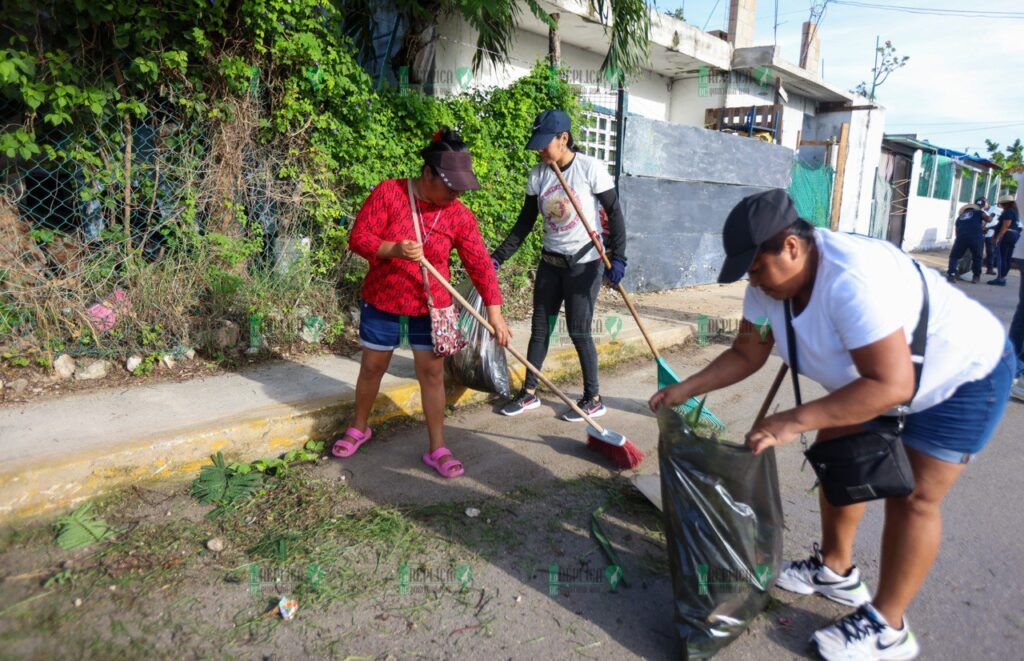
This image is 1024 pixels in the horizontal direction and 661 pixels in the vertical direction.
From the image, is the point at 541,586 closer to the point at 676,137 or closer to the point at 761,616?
the point at 761,616

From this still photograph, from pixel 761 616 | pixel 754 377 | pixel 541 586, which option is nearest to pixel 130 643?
pixel 541 586

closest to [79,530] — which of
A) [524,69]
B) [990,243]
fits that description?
[524,69]

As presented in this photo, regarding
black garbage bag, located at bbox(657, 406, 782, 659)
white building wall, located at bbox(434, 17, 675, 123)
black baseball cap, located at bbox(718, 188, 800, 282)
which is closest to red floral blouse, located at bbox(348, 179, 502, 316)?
black garbage bag, located at bbox(657, 406, 782, 659)

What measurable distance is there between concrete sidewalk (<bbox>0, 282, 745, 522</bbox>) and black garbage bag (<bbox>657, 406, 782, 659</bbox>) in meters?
2.27

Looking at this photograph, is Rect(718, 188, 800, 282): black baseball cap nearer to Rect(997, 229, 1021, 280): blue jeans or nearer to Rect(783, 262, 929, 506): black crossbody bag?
Rect(783, 262, 929, 506): black crossbody bag

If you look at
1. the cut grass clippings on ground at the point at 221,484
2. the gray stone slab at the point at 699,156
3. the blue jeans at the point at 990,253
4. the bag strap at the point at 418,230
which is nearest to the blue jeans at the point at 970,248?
the blue jeans at the point at 990,253

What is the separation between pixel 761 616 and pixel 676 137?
21.8 feet

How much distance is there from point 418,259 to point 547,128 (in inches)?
52.0

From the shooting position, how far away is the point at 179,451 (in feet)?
10.2

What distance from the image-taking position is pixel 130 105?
4.17 m

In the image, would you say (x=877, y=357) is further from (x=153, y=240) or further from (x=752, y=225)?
(x=153, y=240)

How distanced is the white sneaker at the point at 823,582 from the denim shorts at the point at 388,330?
6.13 feet

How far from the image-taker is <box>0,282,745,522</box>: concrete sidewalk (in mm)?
2801

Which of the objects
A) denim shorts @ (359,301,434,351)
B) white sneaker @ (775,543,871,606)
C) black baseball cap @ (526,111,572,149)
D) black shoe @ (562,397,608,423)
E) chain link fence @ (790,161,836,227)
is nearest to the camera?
white sneaker @ (775,543,871,606)
